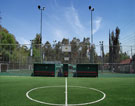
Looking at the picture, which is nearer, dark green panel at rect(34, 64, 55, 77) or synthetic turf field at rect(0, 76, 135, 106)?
synthetic turf field at rect(0, 76, 135, 106)

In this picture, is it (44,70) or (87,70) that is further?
(44,70)

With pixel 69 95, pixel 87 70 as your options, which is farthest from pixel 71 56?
pixel 69 95

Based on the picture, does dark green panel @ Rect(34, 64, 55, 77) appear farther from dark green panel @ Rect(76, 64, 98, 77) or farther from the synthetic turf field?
the synthetic turf field

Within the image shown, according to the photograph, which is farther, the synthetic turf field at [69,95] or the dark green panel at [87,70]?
the dark green panel at [87,70]

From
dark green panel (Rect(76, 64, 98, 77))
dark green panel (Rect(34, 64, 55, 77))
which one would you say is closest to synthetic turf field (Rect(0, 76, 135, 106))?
dark green panel (Rect(76, 64, 98, 77))

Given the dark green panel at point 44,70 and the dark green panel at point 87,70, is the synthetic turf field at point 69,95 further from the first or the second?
the dark green panel at point 44,70

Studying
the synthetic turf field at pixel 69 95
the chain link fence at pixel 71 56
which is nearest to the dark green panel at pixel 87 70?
the chain link fence at pixel 71 56

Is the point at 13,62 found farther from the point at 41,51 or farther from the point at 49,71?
the point at 49,71

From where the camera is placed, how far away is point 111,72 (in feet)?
53.4

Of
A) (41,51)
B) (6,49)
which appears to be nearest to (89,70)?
(41,51)

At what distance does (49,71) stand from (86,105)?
11356 mm

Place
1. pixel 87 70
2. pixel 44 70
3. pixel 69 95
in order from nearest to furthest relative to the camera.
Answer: pixel 69 95 < pixel 87 70 < pixel 44 70

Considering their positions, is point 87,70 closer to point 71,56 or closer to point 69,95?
point 71,56

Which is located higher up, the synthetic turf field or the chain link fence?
the chain link fence
